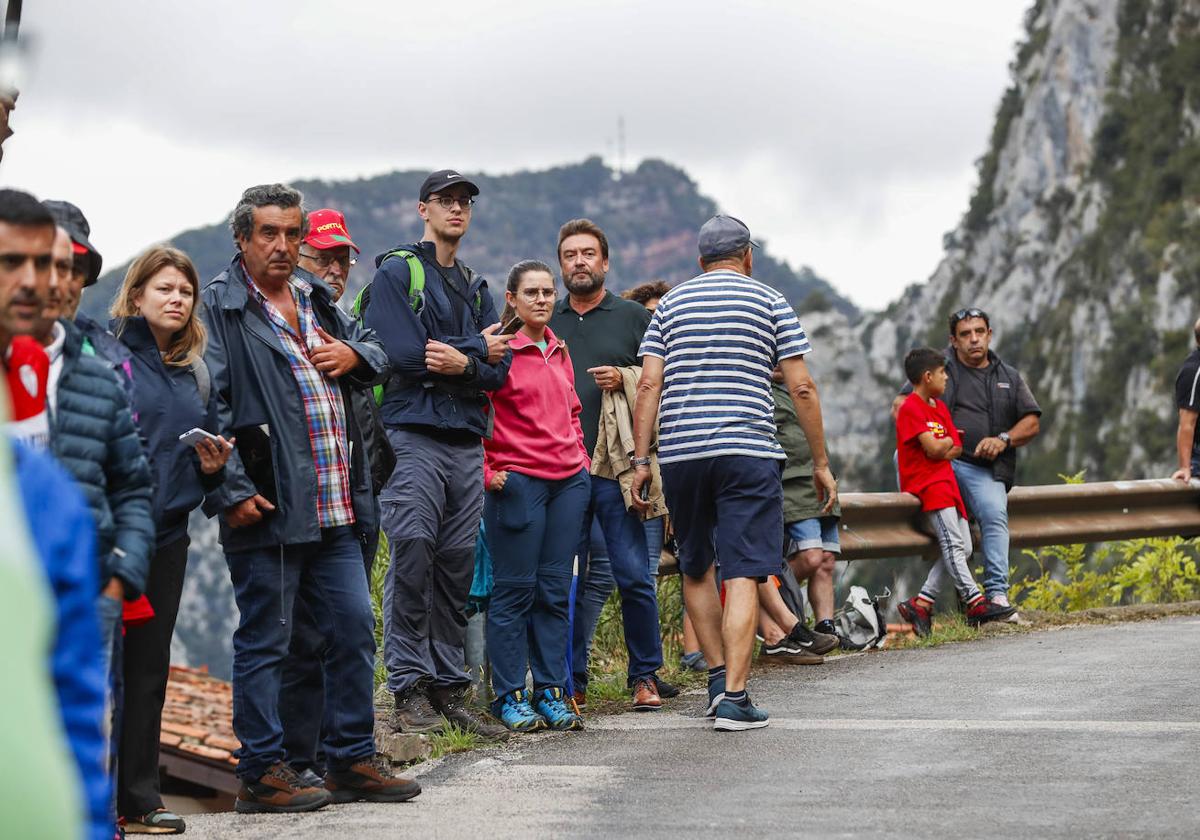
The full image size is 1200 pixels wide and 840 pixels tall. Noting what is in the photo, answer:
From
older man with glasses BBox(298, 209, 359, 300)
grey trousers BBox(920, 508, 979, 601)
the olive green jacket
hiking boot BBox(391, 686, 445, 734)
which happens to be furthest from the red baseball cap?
grey trousers BBox(920, 508, 979, 601)

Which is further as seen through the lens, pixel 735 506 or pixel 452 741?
pixel 735 506

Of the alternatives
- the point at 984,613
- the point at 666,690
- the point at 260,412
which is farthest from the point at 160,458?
the point at 984,613

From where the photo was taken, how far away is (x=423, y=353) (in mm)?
6875

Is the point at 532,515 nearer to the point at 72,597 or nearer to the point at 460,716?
A: the point at 460,716

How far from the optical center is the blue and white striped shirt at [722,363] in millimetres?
6965

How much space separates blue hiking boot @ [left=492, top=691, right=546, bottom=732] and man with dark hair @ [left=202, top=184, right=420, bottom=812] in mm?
1221

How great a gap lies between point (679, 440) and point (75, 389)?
12.1 feet

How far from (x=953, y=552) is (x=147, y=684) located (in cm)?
606

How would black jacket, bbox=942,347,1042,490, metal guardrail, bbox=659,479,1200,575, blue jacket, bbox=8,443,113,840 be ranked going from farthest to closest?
black jacket, bbox=942,347,1042,490 → metal guardrail, bbox=659,479,1200,575 → blue jacket, bbox=8,443,113,840

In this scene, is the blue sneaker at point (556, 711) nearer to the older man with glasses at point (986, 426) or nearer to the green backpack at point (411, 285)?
the green backpack at point (411, 285)

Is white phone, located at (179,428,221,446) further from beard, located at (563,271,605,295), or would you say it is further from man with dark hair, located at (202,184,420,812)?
beard, located at (563,271,605,295)

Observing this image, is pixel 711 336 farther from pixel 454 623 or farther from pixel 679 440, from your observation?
pixel 454 623

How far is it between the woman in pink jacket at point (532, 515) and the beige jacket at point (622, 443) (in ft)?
0.92

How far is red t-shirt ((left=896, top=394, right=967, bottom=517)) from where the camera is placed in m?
10.2
